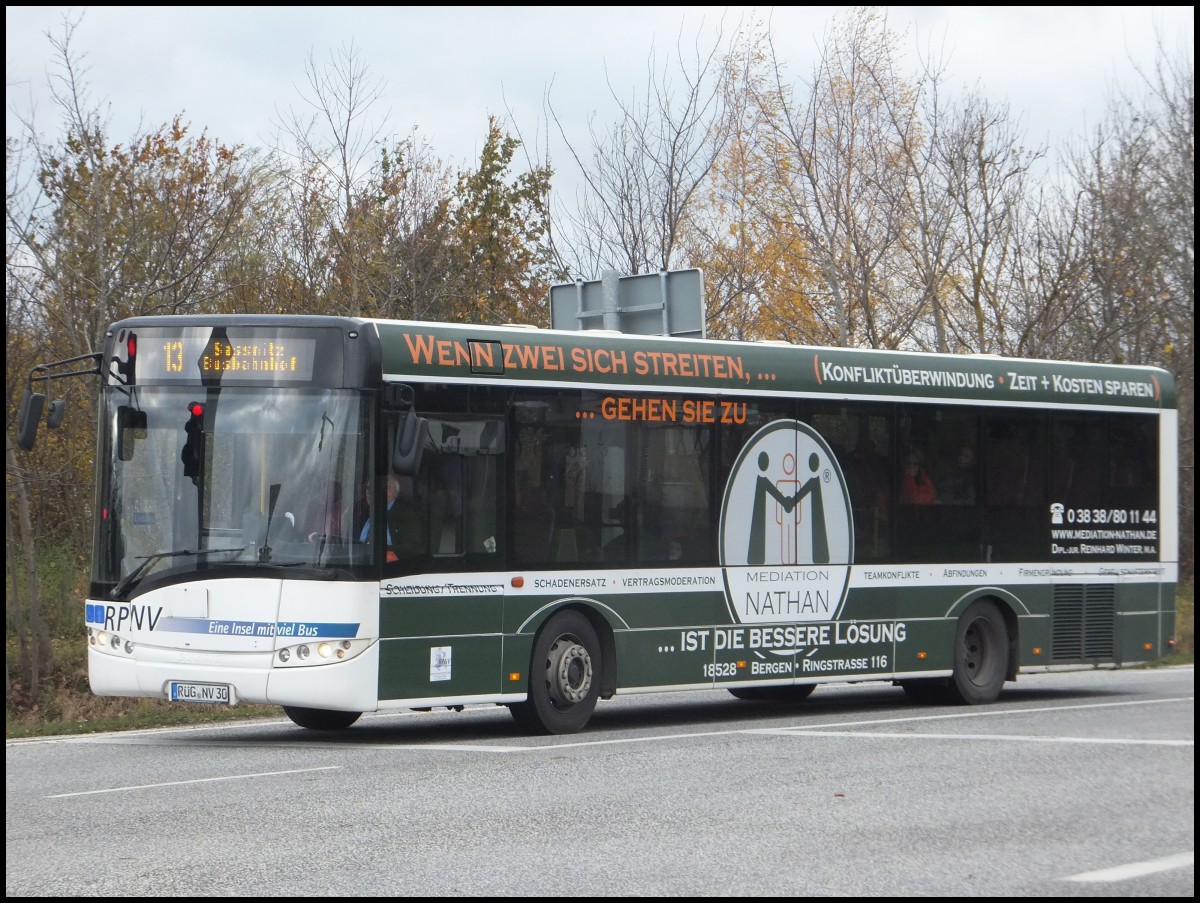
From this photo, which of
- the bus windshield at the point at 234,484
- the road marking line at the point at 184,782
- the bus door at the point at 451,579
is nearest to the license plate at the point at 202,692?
the bus windshield at the point at 234,484

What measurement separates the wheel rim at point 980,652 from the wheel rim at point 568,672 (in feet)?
15.4

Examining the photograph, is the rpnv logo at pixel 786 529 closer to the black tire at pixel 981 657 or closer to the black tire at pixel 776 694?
the black tire at pixel 981 657

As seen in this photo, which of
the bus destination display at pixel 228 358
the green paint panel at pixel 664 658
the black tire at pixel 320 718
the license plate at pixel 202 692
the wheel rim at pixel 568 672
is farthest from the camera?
the black tire at pixel 320 718

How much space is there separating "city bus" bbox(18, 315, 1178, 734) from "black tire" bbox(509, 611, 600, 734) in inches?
1.0

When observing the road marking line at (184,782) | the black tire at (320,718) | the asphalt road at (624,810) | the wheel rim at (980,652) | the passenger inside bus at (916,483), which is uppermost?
the passenger inside bus at (916,483)

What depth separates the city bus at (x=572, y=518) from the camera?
12562 mm

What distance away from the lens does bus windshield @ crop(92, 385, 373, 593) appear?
1250cm

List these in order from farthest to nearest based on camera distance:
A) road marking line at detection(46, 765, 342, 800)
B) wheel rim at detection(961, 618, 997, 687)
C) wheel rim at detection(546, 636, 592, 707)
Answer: wheel rim at detection(961, 618, 997, 687) → wheel rim at detection(546, 636, 592, 707) → road marking line at detection(46, 765, 342, 800)

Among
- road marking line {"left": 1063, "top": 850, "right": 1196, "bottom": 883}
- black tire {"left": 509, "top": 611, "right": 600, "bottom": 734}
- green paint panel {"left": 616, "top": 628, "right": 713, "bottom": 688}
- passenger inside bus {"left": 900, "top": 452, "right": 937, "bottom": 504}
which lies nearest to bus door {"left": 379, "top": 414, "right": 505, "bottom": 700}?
black tire {"left": 509, "top": 611, "right": 600, "bottom": 734}

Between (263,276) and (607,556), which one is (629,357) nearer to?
(607,556)

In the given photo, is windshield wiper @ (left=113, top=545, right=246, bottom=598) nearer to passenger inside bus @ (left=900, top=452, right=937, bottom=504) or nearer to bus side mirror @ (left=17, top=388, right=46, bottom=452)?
bus side mirror @ (left=17, top=388, right=46, bottom=452)

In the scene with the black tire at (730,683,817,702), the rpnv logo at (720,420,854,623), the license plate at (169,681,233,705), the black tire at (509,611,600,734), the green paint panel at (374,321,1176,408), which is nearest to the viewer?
the license plate at (169,681,233,705)

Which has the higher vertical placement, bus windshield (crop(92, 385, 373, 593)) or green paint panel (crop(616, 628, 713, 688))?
bus windshield (crop(92, 385, 373, 593))

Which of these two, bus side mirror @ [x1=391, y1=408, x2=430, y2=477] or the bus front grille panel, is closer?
bus side mirror @ [x1=391, y1=408, x2=430, y2=477]
